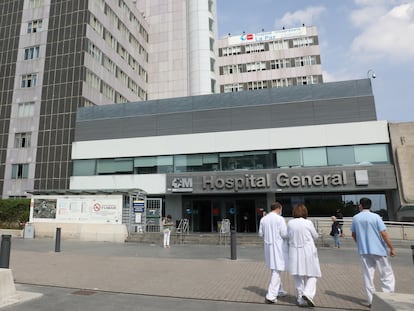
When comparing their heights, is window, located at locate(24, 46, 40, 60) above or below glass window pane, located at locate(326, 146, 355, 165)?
above

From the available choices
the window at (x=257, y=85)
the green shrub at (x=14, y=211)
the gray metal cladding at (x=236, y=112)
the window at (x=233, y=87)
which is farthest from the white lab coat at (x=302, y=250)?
the window at (x=233, y=87)

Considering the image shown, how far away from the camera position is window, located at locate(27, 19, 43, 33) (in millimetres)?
37000

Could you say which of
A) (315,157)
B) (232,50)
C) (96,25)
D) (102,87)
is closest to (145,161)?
(315,157)

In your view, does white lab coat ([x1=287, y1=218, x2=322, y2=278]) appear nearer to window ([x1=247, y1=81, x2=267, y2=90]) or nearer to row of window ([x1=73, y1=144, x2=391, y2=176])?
row of window ([x1=73, y1=144, x2=391, y2=176])

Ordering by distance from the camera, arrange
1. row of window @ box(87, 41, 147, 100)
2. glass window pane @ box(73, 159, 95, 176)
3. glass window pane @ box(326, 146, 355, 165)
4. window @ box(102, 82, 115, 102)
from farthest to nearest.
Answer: window @ box(102, 82, 115, 102) → row of window @ box(87, 41, 147, 100) → glass window pane @ box(73, 159, 95, 176) → glass window pane @ box(326, 146, 355, 165)

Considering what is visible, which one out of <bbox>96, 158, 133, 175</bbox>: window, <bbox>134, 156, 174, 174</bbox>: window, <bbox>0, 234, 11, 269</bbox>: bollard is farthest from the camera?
<bbox>96, 158, 133, 175</bbox>: window

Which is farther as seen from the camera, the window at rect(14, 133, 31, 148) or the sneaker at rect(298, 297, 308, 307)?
the window at rect(14, 133, 31, 148)

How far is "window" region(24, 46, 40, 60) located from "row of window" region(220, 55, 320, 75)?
29031 mm

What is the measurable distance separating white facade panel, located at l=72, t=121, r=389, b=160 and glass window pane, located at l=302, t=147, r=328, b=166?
456 mm

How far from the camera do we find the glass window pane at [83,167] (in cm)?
2991

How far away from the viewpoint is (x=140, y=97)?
160 ft

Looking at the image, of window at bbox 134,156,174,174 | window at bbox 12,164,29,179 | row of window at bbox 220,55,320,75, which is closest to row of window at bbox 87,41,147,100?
window at bbox 12,164,29,179

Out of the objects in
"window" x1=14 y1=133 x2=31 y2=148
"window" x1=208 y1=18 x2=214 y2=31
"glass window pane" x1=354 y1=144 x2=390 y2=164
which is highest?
"window" x1=208 y1=18 x2=214 y2=31

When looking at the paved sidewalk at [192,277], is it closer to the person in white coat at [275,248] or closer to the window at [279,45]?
the person in white coat at [275,248]
